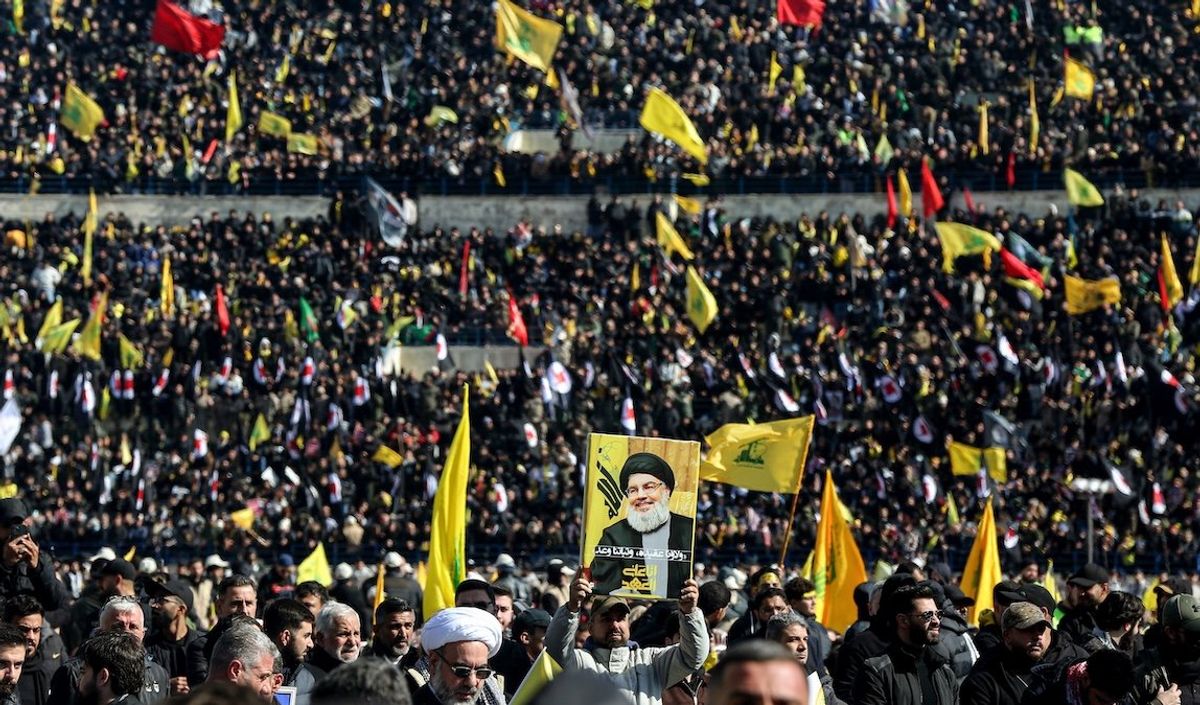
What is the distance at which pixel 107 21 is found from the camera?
5334 cm

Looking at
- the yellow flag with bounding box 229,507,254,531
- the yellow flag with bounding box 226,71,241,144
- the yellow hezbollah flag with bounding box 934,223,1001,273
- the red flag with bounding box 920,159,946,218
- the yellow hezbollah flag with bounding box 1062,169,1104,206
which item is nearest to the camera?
the yellow flag with bounding box 229,507,254,531

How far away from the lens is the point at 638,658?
8938mm

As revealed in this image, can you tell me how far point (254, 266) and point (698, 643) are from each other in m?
35.7

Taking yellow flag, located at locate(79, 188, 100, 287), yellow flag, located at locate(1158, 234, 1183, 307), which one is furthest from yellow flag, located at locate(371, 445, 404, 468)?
yellow flag, located at locate(1158, 234, 1183, 307)

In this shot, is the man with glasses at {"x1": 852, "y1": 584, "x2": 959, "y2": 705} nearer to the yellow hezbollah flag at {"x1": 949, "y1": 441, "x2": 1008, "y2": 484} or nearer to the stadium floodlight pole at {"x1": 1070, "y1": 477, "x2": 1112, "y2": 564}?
the stadium floodlight pole at {"x1": 1070, "y1": 477, "x2": 1112, "y2": 564}

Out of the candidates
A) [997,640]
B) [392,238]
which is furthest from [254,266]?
[997,640]

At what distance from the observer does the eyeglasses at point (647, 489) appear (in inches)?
395

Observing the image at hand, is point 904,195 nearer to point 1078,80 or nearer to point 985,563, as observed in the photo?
point 1078,80

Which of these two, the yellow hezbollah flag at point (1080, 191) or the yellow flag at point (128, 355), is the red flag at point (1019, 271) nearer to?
the yellow hezbollah flag at point (1080, 191)

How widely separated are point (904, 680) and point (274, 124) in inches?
1585

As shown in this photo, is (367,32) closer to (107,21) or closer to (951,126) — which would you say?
(107,21)

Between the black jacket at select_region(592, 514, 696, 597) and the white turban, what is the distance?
2138 millimetres

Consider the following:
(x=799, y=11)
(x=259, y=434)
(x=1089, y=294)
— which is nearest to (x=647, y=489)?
(x=259, y=434)

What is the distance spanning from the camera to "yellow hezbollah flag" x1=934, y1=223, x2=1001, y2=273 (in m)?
39.3
